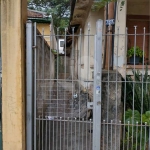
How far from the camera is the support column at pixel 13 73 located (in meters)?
Answer: 3.12

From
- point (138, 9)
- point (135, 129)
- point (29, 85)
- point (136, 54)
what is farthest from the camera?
point (138, 9)

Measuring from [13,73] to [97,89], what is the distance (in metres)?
1.20

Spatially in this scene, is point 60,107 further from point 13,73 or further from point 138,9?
point 138,9

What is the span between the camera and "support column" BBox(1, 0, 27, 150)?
10.2 feet

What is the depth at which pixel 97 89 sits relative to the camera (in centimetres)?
322

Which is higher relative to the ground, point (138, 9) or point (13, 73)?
point (138, 9)

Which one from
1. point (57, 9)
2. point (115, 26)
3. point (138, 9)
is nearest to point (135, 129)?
point (115, 26)

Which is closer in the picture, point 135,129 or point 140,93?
point 135,129

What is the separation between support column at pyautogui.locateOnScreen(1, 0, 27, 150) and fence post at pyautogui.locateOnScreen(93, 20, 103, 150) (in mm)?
1024

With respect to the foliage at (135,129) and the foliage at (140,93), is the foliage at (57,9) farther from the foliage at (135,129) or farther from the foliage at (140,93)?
the foliage at (135,129)

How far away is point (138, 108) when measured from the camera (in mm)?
3963

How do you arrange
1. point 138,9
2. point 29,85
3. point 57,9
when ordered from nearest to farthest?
1. point 29,85
2. point 138,9
3. point 57,9

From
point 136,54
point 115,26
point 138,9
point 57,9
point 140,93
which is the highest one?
point 57,9

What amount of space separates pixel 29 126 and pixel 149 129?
1.77 meters
